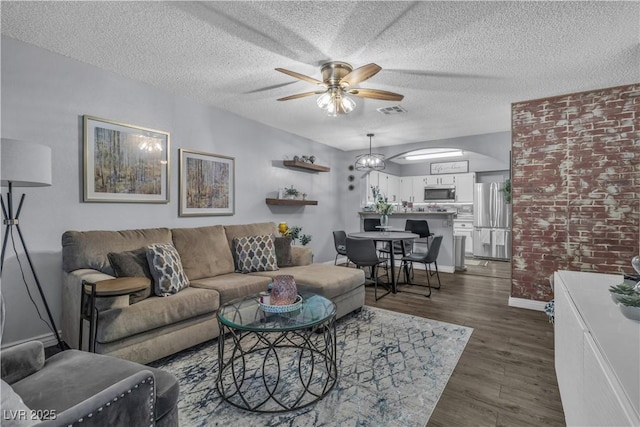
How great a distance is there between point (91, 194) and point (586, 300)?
12.1ft

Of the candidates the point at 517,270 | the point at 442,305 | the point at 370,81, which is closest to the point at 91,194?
the point at 370,81

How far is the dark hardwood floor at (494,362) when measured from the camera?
1791 millimetres

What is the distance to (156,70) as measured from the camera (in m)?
2.98

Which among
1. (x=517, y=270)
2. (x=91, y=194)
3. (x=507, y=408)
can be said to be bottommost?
(x=507, y=408)

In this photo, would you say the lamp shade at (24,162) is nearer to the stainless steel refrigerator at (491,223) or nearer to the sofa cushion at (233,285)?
the sofa cushion at (233,285)

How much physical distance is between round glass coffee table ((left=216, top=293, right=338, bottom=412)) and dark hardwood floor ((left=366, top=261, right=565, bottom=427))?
2.46ft

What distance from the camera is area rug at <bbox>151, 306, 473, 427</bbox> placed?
1742 mm

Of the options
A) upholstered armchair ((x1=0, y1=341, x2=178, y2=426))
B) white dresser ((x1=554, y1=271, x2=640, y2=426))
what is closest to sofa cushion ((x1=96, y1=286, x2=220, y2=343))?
upholstered armchair ((x1=0, y1=341, x2=178, y2=426))

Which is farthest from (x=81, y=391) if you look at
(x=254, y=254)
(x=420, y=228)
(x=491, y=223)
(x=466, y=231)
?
(x=466, y=231)

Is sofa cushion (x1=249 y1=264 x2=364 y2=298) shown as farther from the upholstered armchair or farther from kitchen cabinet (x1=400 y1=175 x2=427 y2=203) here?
kitchen cabinet (x1=400 y1=175 x2=427 y2=203)

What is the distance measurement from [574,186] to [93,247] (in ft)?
15.8

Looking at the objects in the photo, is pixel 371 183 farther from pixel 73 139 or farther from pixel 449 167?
pixel 73 139

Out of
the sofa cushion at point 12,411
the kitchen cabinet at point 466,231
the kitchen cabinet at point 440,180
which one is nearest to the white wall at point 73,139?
the sofa cushion at point 12,411

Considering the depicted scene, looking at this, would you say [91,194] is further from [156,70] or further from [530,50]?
[530,50]
